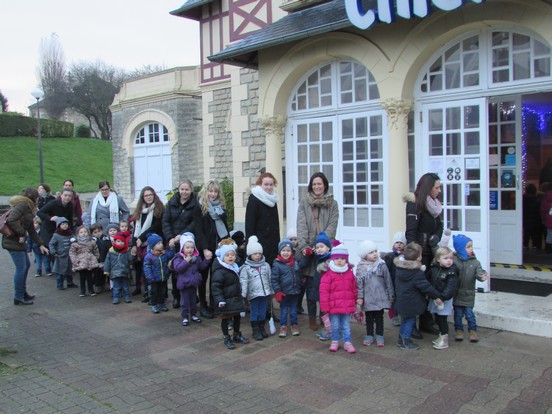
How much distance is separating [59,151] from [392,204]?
3864cm

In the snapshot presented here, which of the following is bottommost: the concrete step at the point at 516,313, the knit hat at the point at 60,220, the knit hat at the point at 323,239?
the concrete step at the point at 516,313

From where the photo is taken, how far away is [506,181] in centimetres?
830

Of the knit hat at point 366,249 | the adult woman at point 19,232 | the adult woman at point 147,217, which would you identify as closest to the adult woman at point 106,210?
the adult woman at point 147,217

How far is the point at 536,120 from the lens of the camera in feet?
34.0

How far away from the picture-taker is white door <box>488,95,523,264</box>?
8.19m

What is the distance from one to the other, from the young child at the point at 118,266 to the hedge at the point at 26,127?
131 ft

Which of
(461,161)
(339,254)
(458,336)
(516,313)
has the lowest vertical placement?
(458,336)

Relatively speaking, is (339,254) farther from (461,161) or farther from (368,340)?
(461,161)

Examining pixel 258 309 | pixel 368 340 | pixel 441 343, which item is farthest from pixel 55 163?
pixel 441 343

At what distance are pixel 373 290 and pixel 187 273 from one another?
225cm

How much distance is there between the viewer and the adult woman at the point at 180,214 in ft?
21.6

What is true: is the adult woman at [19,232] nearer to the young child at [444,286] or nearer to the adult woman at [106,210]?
the adult woman at [106,210]

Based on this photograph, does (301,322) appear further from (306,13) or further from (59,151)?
(59,151)

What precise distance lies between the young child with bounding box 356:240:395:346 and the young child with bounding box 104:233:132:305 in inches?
145
